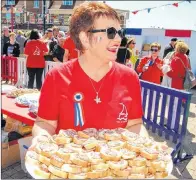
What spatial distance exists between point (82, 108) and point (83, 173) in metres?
0.49

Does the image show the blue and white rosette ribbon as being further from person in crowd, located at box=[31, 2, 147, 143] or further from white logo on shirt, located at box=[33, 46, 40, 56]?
white logo on shirt, located at box=[33, 46, 40, 56]

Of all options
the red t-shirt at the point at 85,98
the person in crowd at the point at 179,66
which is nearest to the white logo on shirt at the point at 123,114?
the red t-shirt at the point at 85,98

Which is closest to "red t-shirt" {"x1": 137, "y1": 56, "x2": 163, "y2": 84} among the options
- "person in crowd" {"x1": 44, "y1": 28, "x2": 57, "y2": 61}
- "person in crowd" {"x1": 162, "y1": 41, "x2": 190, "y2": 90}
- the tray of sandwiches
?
"person in crowd" {"x1": 162, "y1": 41, "x2": 190, "y2": 90}

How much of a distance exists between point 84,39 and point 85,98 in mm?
404

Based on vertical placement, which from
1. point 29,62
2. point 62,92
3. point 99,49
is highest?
point 99,49

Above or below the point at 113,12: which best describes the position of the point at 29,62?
below

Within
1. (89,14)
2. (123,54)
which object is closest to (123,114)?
(89,14)

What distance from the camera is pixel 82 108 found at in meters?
1.88

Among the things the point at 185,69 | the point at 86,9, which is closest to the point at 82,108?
the point at 86,9

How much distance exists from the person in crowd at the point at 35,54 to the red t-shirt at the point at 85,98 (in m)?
5.59

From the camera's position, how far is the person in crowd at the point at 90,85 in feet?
6.07

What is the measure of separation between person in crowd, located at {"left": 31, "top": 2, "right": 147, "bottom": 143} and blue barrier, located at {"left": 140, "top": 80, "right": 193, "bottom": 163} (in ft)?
8.02

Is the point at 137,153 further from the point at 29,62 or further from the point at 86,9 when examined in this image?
the point at 29,62

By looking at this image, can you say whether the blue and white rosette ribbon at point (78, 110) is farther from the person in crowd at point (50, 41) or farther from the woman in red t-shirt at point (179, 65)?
the person in crowd at point (50, 41)
